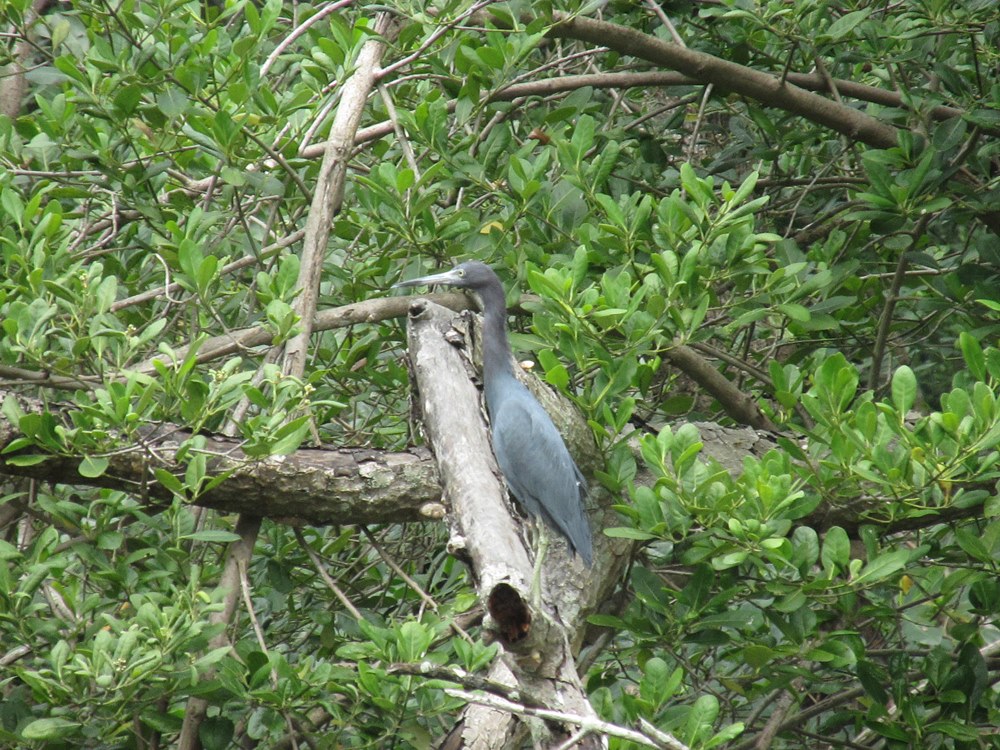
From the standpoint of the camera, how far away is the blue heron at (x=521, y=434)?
11.4ft

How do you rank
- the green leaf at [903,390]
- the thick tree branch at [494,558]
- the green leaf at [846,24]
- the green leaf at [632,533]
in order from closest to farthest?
the thick tree branch at [494,558], the green leaf at [903,390], the green leaf at [632,533], the green leaf at [846,24]

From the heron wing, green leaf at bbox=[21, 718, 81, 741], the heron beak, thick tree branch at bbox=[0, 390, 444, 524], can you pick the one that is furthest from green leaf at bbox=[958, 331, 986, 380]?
green leaf at bbox=[21, 718, 81, 741]

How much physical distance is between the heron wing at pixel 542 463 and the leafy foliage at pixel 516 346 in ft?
0.67

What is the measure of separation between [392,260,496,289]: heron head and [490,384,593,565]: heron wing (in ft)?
1.28

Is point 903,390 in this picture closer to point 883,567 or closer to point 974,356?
point 974,356

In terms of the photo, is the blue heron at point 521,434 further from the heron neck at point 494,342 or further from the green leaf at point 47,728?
the green leaf at point 47,728

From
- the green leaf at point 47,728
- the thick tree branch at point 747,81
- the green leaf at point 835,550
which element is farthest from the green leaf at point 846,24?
the green leaf at point 47,728

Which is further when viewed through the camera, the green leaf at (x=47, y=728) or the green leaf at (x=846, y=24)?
the green leaf at (x=846, y=24)

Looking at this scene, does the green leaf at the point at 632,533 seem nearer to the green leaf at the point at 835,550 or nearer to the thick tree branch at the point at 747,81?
the green leaf at the point at 835,550

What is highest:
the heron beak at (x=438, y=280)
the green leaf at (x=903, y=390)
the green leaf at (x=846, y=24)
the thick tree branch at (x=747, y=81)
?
the green leaf at (x=846, y=24)

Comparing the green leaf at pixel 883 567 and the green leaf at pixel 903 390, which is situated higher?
the green leaf at pixel 903 390

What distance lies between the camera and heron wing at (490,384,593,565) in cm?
346

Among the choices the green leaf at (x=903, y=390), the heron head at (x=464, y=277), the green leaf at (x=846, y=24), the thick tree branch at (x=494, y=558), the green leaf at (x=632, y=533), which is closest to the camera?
the thick tree branch at (x=494, y=558)

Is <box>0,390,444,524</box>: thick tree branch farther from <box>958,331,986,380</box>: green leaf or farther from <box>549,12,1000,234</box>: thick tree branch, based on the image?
<box>549,12,1000,234</box>: thick tree branch
